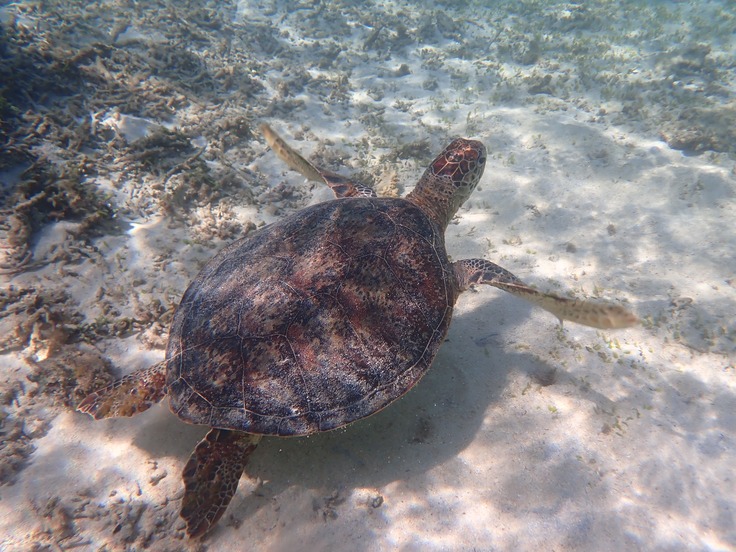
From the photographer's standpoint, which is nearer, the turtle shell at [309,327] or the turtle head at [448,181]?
the turtle shell at [309,327]

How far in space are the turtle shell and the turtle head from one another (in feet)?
3.97

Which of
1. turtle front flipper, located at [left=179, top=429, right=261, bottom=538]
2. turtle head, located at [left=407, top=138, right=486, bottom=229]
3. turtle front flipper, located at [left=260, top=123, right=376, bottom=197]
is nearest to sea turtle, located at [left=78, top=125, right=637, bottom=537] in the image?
turtle front flipper, located at [left=179, top=429, right=261, bottom=538]

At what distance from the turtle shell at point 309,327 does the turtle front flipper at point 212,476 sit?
0.28 metres

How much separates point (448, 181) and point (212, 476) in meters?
3.73

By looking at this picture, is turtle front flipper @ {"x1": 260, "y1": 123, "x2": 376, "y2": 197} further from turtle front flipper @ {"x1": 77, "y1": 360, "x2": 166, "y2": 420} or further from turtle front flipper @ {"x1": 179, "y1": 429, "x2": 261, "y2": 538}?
turtle front flipper @ {"x1": 179, "y1": 429, "x2": 261, "y2": 538}

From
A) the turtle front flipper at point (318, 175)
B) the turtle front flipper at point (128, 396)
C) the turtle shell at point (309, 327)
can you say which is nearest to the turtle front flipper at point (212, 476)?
the turtle shell at point (309, 327)

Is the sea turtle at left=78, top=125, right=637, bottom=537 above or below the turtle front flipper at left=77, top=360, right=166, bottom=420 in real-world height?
above

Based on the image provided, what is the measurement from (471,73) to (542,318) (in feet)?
31.0

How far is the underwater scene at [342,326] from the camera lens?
8.00ft

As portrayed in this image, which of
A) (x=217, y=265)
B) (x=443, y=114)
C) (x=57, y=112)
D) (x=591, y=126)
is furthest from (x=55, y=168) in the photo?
(x=591, y=126)

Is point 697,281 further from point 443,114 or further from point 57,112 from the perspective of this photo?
point 57,112

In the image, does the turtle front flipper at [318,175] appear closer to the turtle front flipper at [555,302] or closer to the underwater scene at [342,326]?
the underwater scene at [342,326]

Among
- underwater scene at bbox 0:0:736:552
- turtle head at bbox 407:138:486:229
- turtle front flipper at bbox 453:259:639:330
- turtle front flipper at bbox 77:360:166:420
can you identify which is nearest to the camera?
turtle front flipper at bbox 453:259:639:330

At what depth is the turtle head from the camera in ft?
13.6
